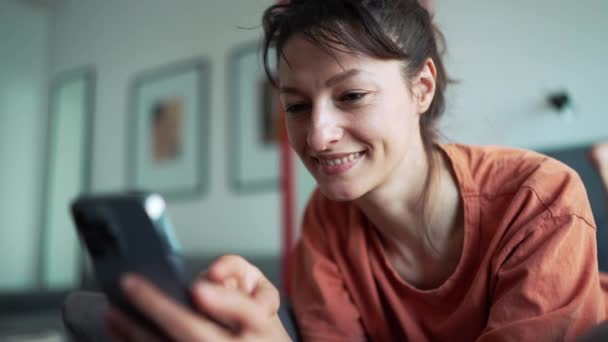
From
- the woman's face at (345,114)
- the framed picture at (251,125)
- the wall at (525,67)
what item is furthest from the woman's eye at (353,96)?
the framed picture at (251,125)

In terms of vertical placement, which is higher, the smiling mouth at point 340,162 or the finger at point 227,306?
the smiling mouth at point 340,162

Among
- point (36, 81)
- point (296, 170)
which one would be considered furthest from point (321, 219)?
point (36, 81)

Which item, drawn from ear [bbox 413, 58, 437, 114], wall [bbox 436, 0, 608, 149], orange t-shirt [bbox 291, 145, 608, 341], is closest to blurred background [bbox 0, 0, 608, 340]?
wall [bbox 436, 0, 608, 149]

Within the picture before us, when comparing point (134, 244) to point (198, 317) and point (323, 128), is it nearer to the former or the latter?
point (198, 317)

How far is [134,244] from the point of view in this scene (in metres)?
0.47

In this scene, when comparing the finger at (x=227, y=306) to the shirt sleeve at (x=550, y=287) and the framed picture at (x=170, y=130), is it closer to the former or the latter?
the shirt sleeve at (x=550, y=287)

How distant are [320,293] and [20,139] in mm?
3656

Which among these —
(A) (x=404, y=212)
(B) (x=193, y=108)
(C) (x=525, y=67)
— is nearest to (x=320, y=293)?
(A) (x=404, y=212)

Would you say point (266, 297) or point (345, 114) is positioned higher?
point (345, 114)

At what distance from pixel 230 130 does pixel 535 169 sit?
206cm

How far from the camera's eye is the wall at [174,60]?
8.38ft

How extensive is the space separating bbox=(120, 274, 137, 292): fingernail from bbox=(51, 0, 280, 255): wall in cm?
194

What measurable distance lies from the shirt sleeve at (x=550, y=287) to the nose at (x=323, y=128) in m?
0.31

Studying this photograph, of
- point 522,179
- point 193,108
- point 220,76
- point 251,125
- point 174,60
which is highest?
point 174,60
